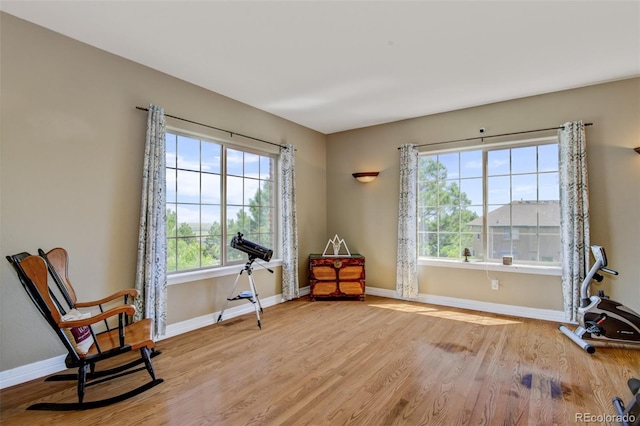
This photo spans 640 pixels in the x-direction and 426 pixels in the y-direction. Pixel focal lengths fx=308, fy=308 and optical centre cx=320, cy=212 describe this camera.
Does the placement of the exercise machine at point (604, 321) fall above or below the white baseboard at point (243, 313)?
above

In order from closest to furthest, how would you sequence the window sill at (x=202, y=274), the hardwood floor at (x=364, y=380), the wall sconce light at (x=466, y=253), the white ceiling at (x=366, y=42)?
the hardwood floor at (x=364, y=380) < the white ceiling at (x=366, y=42) < the window sill at (x=202, y=274) < the wall sconce light at (x=466, y=253)

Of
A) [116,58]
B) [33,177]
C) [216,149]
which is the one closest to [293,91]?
[216,149]

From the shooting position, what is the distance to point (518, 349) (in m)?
3.01

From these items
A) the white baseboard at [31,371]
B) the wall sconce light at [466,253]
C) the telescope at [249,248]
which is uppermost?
the telescope at [249,248]

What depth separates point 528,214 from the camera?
13.5 ft

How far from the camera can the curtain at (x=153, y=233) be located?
3051 millimetres

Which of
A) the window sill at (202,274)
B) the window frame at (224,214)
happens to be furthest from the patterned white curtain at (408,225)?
the window sill at (202,274)

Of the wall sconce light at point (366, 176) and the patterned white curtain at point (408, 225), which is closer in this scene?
the patterned white curtain at point (408, 225)

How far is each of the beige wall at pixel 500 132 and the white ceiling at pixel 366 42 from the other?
281 millimetres

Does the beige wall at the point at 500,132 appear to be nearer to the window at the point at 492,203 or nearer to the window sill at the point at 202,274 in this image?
the window at the point at 492,203

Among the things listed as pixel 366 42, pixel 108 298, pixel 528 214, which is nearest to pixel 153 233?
pixel 108 298

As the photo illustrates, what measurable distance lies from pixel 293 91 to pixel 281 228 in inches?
80.5

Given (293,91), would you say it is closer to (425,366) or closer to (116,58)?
(116,58)

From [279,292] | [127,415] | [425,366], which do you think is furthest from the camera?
[279,292]
